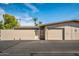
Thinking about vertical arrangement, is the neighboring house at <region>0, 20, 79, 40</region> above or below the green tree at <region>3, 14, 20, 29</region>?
below

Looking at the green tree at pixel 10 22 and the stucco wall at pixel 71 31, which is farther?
the stucco wall at pixel 71 31

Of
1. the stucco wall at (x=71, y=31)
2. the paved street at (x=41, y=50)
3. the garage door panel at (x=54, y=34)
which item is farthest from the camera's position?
the stucco wall at (x=71, y=31)

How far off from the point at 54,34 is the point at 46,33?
30.9 inches

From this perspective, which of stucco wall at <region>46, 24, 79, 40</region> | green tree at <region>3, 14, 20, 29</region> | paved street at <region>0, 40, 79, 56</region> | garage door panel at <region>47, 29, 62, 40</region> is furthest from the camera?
stucco wall at <region>46, 24, 79, 40</region>

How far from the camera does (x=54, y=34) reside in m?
25.1

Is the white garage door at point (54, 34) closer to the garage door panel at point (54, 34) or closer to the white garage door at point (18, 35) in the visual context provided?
the garage door panel at point (54, 34)

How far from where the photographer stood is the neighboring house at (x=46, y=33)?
25062 mm

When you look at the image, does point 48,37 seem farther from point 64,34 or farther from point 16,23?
point 16,23

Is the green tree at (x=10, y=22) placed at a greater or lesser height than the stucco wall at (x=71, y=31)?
greater

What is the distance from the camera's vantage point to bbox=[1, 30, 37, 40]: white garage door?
25.3 metres

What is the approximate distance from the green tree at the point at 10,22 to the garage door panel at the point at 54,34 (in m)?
3.24

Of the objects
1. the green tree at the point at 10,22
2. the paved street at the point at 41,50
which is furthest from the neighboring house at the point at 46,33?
the paved street at the point at 41,50

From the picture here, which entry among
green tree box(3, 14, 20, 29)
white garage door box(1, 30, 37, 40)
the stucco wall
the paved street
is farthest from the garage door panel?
the paved street

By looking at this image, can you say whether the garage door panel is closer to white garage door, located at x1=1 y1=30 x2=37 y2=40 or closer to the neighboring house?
the neighboring house
